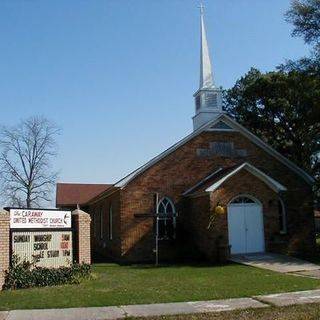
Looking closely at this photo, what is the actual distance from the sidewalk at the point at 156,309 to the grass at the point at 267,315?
0.38 metres

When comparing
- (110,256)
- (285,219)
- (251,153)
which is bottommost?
(110,256)

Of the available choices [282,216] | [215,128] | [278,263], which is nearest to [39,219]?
[278,263]

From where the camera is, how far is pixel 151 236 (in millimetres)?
26734

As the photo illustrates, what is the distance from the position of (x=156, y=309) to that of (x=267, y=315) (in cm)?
241

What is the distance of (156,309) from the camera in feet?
38.0

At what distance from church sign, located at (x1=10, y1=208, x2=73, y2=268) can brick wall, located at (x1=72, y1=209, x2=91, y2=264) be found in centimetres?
24

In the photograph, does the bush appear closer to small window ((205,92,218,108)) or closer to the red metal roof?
small window ((205,92,218,108))

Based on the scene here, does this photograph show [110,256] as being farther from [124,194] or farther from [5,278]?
[5,278]

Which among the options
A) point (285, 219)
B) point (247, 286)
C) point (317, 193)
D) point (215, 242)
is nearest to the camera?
point (247, 286)

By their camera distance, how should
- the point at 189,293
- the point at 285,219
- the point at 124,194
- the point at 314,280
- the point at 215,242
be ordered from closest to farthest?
the point at 189,293
the point at 314,280
the point at 215,242
the point at 124,194
the point at 285,219

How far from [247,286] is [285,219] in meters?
14.2

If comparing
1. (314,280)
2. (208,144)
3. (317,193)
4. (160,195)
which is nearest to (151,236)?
(160,195)

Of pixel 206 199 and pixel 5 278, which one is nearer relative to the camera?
pixel 5 278

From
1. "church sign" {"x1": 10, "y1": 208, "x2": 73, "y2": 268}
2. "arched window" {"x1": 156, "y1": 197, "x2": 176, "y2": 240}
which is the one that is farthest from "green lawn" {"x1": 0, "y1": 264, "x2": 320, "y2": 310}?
"arched window" {"x1": 156, "y1": 197, "x2": 176, "y2": 240}
